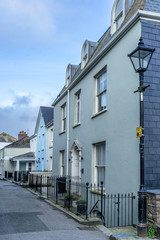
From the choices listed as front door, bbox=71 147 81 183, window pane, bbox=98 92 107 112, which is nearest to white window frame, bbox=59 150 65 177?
front door, bbox=71 147 81 183

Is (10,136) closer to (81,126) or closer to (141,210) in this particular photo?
(81,126)

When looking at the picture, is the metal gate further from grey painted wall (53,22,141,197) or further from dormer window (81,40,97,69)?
dormer window (81,40,97,69)

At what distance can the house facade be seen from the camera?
28283 millimetres

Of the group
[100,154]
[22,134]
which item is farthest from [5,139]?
[100,154]

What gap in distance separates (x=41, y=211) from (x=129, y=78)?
5947 mm

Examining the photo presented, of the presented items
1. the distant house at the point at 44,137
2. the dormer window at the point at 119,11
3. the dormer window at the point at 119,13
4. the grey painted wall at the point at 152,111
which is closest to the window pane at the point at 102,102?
the dormer window at the point at 119,11

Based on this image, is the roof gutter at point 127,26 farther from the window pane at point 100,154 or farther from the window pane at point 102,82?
the window pane at point 100,154

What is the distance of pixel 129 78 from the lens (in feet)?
31.9

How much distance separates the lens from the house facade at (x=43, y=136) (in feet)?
92.8

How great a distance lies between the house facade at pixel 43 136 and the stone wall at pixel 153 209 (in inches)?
783

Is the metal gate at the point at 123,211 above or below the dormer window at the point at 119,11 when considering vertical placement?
below

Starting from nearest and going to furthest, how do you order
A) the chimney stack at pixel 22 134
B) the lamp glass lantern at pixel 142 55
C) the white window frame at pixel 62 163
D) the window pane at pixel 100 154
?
the lamp glass lantern at pixel 142 55 < the window pane at pixel 100 154 < the white window frame at pixel 62 163 < the chimney stack at pixel 22 134

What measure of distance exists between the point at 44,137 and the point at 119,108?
19923mm

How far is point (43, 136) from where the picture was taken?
98.4ft
